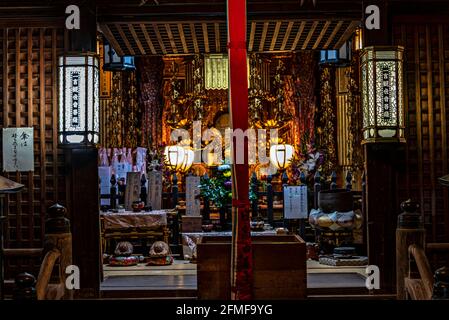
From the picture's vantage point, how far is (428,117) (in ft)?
22.7

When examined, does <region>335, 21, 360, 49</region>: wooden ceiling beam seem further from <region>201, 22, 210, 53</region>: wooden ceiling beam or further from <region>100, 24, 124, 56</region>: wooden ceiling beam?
<region>100, 24, 124, 56</region>: wooden ceiling beam

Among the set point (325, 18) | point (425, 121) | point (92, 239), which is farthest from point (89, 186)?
point (425, 121)

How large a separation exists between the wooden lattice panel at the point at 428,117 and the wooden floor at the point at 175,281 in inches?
45.2

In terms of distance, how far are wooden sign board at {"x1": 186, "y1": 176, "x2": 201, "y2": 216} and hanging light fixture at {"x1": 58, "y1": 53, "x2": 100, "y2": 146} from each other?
370 centimetres

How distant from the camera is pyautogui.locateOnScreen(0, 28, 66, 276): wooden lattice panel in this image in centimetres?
694

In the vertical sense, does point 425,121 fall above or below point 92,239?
above

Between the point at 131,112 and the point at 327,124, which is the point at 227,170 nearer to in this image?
the point at 327,124

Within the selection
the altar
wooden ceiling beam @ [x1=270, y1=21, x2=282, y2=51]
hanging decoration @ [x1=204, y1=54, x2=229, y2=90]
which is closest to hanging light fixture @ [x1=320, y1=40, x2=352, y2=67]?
wooden ceiling beam @ [x1=270, y1=21, x2=282, y2=51]

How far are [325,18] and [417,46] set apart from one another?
3.45 ft

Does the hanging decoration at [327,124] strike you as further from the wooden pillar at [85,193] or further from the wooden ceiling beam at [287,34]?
the wooden pillar at [85,193]

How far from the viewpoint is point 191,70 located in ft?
55.6
